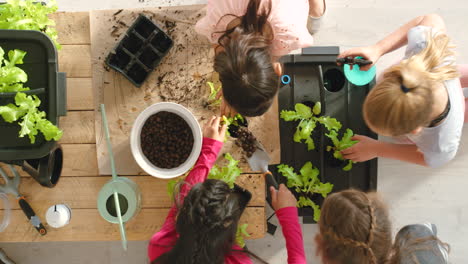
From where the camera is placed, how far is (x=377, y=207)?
926 millimetres

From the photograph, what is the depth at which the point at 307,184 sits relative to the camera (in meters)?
1.13

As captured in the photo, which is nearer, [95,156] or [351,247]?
[351,247]

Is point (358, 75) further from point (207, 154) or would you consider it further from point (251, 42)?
point (207, 154)

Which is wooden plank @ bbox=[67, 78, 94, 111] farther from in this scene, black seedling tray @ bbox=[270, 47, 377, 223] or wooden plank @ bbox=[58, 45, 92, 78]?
black seedling tray @ bbox=[270, 47, 377, 223]

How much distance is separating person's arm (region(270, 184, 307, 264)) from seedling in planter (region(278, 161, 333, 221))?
0.04m

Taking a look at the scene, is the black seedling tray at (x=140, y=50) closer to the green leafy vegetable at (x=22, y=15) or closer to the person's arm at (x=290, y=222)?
the green leafy vegetable at (x=22, y=15)

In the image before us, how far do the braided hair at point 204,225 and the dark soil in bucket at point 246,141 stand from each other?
0.54 feet

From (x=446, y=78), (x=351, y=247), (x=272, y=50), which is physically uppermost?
(x=272, y=50)

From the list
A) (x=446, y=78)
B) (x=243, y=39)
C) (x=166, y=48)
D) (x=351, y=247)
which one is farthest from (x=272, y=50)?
(x=351, y=247)

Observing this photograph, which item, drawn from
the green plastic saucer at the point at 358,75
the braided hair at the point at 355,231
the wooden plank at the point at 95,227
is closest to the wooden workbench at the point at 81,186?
the wooden plank at the point at 95,227

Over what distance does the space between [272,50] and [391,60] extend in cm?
61

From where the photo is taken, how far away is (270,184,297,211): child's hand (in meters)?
1.09

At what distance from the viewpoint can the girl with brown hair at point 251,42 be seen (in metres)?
0.86

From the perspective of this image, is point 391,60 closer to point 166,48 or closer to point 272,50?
point 272,50
